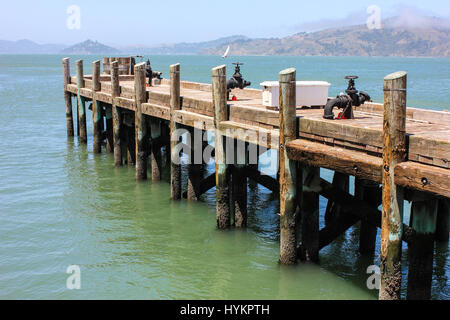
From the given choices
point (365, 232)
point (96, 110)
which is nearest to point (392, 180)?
point (365, 232)

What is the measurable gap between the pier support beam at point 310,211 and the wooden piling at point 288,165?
0.27 metres

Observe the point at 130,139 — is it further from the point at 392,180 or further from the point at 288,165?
the point at 392,180

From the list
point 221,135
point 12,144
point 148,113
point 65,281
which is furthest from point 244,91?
point 12,144

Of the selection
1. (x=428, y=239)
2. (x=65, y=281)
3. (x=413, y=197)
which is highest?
(x=413, y=197)

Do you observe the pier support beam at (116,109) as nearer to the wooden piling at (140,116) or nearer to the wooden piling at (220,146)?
the wooden piling at (140,116)

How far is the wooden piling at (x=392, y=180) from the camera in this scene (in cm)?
838

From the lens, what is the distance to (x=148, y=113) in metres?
17.2

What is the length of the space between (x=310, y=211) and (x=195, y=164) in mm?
5222

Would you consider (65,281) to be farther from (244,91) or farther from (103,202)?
(244,91)

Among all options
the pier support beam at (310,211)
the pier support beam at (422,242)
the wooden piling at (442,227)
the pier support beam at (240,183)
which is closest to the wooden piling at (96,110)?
the pier support beam at (240,183)

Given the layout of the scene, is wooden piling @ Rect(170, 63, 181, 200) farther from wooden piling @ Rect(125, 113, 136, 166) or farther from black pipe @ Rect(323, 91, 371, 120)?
black pipe @ Rect(323, 91, 371, 120)

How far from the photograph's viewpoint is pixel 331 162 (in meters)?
9.63

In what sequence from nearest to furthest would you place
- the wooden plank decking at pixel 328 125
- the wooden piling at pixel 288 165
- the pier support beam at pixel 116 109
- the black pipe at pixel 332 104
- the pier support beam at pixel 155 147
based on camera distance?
the wooden plank decking at pixel 328 125
the wooden piling at pixel 288 165
the black pipe at pixel 332 104
the pier support beam at pixel 155 147
the pier support beam at pixel 116 109

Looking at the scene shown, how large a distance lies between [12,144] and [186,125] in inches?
600
